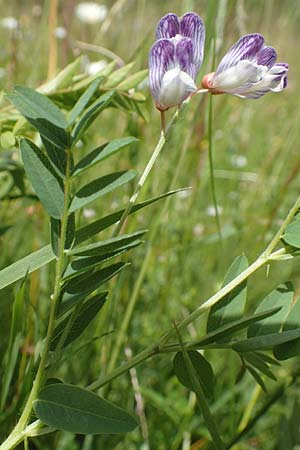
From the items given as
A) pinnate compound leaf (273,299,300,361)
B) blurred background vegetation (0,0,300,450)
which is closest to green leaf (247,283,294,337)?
pinnate compound leaf (273,299,300,361)

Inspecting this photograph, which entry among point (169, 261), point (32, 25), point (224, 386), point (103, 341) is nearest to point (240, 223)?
point (169, 261)

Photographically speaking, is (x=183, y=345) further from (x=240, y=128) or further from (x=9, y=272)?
(x=240, y=128)

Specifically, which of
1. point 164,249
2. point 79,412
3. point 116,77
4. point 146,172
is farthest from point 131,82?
point 164,249

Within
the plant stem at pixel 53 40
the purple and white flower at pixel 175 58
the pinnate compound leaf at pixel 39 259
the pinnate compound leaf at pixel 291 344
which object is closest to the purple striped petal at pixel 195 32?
the purple and white flower at pixel 175 58

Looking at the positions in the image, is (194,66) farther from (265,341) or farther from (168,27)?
(265,341)

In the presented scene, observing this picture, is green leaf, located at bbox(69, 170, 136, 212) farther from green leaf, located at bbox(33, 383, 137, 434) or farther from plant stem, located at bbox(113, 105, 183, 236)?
green leaf, located at bbox(33, 383, 137, 434)

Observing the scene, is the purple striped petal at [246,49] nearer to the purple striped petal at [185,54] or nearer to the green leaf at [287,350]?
the purple striped petal at [185,54]
